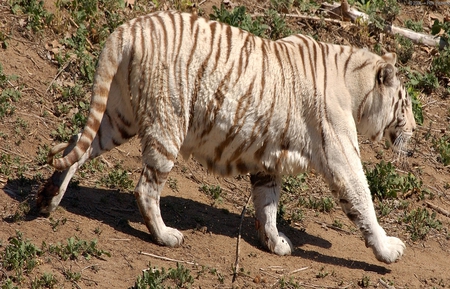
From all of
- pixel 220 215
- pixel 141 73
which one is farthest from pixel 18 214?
pixel 220 215

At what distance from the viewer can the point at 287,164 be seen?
6.07m

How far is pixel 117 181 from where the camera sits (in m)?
6.76

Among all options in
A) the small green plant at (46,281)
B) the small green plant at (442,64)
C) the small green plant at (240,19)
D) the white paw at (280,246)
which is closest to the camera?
the small green plant at (46,281)

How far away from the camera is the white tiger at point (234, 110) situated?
5.61 metres

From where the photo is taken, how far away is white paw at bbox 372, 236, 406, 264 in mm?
6062

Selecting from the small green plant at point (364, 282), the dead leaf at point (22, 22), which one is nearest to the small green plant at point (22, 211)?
the small green plant at point (364, 282)

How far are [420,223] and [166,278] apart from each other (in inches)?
124

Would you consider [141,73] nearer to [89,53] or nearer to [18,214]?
[18,214]

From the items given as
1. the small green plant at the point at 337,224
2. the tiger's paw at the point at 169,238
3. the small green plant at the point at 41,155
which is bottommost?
the small green plant at the point at 337,224

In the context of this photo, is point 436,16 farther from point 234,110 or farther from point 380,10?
point 234,110

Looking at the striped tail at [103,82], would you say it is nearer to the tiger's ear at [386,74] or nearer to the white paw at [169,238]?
the white paw at [169,238]

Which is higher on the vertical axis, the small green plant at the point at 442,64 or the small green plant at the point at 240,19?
the small green plant at the point at 240,19

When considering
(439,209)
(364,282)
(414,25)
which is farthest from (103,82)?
(414,25)

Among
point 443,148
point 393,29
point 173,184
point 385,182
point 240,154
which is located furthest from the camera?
point 393,29
